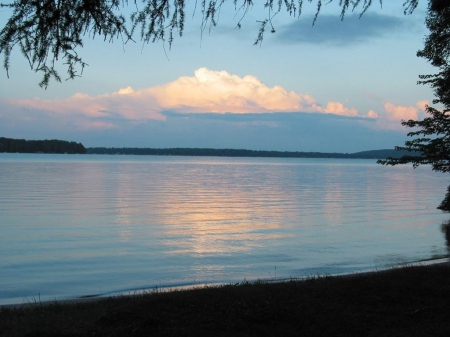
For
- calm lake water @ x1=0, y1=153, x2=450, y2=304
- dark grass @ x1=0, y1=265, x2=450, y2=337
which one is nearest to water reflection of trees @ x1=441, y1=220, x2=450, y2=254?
calm lake water @ x1=0, y1=153, x2=450, y2=304

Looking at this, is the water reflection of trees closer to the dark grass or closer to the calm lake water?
the calm lake water

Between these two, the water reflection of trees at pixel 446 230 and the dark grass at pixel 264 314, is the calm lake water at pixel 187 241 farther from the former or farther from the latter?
the dark grass at pixel 264 314

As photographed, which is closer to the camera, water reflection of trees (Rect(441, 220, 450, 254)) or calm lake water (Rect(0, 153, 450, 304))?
calm lake water (Rect(0, 153, 450, 304))

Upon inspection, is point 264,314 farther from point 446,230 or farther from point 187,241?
point 446,230

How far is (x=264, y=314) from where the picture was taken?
697cm

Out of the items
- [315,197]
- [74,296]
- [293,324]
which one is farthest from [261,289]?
[315,197]

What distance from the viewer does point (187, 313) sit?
274 inches

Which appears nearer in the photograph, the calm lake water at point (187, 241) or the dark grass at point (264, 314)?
the dark grass at point (264, 314)

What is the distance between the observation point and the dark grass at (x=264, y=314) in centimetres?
640

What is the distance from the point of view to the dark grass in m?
6.40

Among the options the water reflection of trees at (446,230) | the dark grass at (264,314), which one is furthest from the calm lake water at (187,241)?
the dark grass at (264,314)

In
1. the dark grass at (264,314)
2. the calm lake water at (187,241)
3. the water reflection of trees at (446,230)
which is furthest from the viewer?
the water reflection of trees at (446,230)

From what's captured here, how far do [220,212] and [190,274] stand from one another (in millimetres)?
15633

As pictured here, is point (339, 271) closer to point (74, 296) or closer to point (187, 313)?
point (74, 296)
